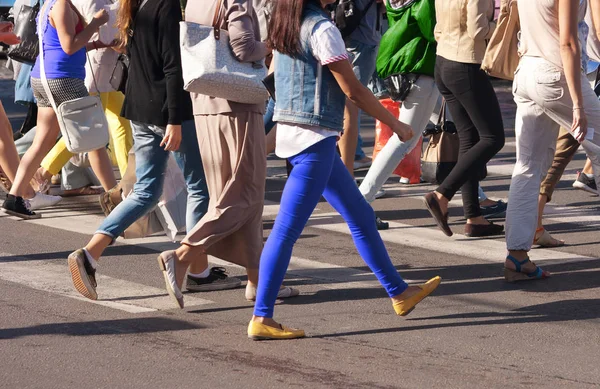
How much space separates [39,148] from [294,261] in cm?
237

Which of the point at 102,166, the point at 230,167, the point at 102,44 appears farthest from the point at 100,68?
the point at 230,167

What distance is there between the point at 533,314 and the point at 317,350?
1283 mm

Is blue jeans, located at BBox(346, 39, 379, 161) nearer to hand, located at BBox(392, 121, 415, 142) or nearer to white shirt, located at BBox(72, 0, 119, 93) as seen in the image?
white shirt, located at BBox(72, 0, 119, 93)

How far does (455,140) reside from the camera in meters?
9.62

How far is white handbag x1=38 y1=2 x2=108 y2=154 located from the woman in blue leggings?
9.31 feet

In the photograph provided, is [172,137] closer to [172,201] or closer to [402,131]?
[172,201]

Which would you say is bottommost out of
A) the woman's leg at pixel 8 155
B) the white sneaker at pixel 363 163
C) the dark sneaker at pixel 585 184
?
the white sneaker at pixel 363 163

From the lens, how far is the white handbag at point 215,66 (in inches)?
243

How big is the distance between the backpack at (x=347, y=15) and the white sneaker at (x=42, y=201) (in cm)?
260

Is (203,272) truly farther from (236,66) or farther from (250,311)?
(236,66)

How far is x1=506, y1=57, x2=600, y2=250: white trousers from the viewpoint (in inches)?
268

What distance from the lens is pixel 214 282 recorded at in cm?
699

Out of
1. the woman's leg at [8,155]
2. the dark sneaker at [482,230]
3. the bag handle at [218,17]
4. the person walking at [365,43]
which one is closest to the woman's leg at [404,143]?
the dark sneaker at [482,230]

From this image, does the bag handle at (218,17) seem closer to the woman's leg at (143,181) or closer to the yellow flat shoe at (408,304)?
the woman's leg at (143,181)
